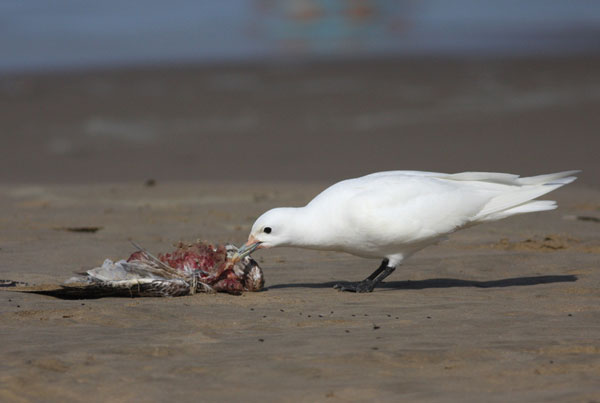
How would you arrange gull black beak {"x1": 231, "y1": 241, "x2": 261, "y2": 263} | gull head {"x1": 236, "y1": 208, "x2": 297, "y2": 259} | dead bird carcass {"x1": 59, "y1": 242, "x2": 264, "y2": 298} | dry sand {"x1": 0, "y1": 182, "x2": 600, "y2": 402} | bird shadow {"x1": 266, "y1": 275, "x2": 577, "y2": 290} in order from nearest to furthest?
dry sand {"x1": 0, "y1": 182, "x2": 600, "y2": 402}
dead bird carcass {"x1": 59, "y1": 242, "x2": 264, "y2": 298}
gull black beak {"x1": 231, "y1": 241, "x2": 261, "y2": 263}
gull head {"x1": 236, "y1": 208, "x2": 297, "y2": 259}
bird shadow {"x1": 266, "y1": 275, "x2": 577, "y2": 290}

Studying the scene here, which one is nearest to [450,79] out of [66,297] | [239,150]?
[239,150]

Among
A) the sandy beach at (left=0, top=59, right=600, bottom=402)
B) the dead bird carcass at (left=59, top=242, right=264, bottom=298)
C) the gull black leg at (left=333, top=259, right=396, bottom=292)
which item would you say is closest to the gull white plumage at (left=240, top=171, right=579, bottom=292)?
the gull black leg at (left=333, top=259, right=396, bottom=292)

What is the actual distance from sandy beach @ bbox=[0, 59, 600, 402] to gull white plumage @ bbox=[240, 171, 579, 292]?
1.00 ft

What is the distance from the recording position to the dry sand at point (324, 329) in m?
4.15

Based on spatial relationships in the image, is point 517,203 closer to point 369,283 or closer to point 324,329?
point 369,283

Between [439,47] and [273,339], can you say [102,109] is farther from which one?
[273,339]

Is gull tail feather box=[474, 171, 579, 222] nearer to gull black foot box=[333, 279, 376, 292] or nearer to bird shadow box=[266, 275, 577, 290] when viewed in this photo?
bird shadow box=[266, 275, 577, 290]

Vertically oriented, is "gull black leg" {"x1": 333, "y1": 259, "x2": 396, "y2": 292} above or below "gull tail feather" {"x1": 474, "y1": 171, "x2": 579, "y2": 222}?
below

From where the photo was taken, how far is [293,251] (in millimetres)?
8250

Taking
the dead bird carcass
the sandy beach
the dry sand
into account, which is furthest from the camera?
the dead bird carcass

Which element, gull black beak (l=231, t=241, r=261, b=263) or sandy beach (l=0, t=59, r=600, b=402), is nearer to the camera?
sandy beach (l=0, t=59, r=600, b=402)

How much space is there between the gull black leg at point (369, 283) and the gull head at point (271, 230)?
0.49 meters

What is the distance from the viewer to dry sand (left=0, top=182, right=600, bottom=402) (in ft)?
13.6

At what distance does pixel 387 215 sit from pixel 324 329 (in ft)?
4.93
